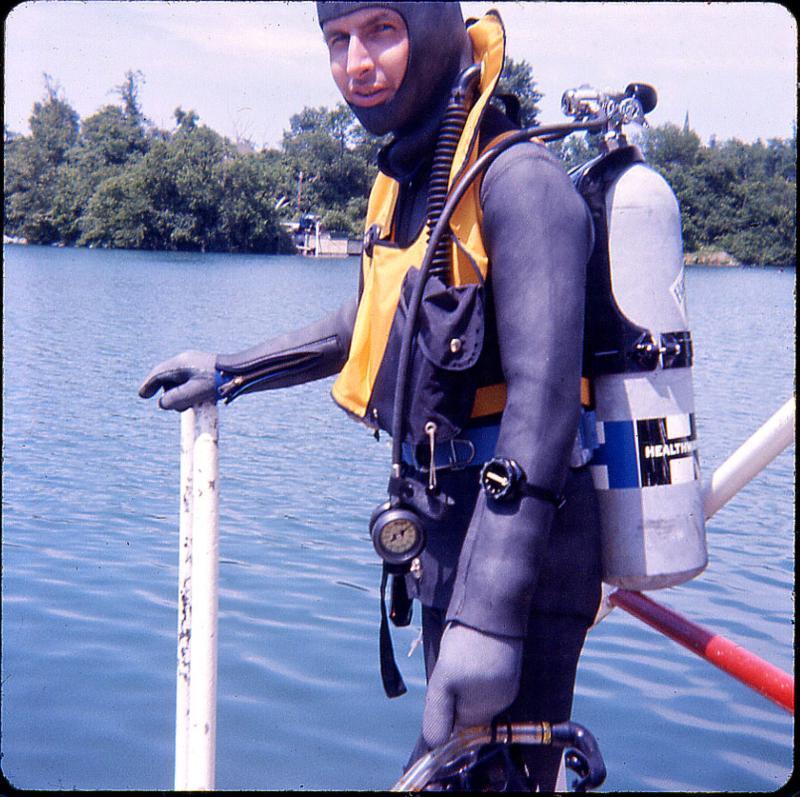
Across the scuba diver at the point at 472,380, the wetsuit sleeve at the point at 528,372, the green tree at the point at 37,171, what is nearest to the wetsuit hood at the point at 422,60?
the scuba diver at the point at 472,380

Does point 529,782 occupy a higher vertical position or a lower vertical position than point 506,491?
lower

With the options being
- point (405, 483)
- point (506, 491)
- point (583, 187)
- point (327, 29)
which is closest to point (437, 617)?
point (405, 483)

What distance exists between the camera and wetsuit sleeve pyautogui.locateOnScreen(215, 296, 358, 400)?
2.15 meters

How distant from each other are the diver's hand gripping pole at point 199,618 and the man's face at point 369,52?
67 centimetres

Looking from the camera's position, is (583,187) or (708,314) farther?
(708,314)

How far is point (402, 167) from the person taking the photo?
1.95 meters

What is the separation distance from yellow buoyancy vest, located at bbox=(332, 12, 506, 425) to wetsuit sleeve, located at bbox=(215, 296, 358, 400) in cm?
21

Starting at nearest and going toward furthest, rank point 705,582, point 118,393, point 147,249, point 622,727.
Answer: point 622,727 → point 705,582 → point 118,393 → point 147,249

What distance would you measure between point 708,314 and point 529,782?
863 inches

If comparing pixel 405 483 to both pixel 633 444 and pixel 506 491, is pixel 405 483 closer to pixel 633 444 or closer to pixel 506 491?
pixel 506 491

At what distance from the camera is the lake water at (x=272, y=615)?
4.24 meters

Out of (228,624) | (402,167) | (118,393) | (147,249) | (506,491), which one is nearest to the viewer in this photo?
(506,491)

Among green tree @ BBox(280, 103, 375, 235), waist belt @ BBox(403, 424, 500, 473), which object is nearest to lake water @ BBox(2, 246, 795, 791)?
waist belt @ BBox(403, 424, 500, 473)

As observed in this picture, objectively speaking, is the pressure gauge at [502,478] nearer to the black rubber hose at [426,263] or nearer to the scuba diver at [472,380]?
the scuba diver at [472,380]
